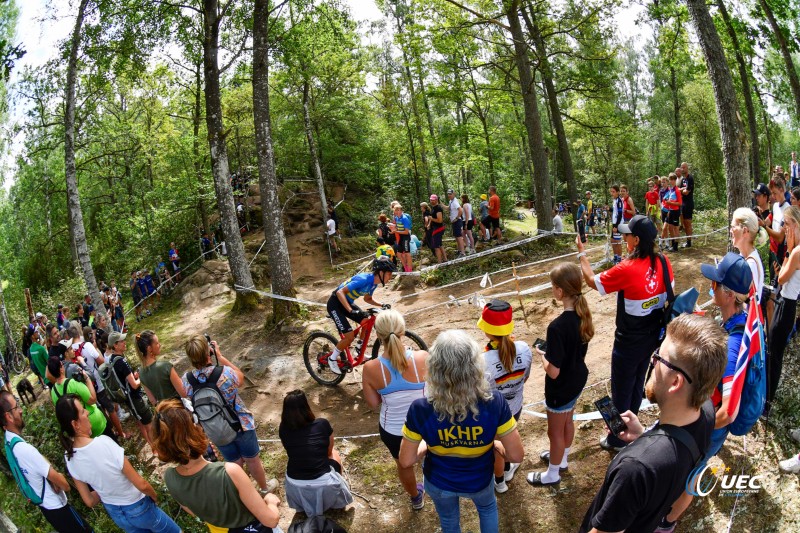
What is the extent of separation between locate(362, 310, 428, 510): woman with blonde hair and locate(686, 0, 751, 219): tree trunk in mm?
4700

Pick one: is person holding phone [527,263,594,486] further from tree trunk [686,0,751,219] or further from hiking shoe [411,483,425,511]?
tree trunk [686,0,751,219]

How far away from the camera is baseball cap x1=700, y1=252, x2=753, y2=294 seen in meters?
3.07

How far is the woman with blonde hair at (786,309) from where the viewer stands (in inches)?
168

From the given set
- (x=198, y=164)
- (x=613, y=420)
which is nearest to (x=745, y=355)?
(x=613, y=420)

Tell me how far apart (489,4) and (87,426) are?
49.7 feet

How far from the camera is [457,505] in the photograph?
3059 millimetres

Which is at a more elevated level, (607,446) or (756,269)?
(756,269)

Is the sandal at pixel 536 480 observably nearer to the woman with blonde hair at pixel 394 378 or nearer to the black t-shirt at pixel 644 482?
the woman with blonde hair at pixel 394 378

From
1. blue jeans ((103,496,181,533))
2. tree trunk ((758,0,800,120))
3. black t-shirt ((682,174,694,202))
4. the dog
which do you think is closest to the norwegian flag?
blue jeans ((103,496,181,533))

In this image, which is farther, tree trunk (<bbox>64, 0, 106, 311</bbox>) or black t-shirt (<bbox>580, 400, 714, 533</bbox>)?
tree trunk (<bbox>64, 0, 106, 311</bbox>)

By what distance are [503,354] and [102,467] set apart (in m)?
3.01

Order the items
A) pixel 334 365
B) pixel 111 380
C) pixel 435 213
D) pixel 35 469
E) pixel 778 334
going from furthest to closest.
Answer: pixel 435 213 → pixel 334 365 → pixel 111 380 → pixel 778 334 → pixel 35 469

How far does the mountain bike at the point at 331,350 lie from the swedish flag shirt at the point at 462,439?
11.7ft

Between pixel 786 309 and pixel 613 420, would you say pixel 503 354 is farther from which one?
pixel 786 309
